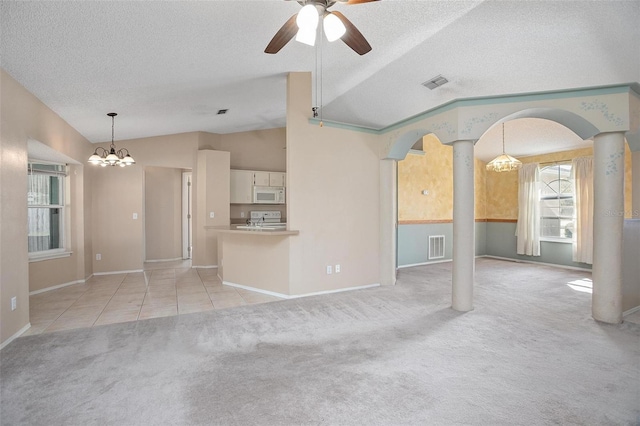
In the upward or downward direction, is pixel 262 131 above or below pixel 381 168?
above

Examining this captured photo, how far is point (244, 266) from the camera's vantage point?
4977 millimetres

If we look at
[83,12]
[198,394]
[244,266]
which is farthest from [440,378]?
[83,12]

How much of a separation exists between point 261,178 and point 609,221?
6.04m

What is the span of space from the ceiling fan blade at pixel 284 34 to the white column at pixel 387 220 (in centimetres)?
325

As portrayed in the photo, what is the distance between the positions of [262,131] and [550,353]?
264 inches

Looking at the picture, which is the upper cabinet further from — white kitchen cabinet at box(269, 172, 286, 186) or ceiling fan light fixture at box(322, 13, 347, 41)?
ceiling fan light fixture at box(322, 13, 347, 41)

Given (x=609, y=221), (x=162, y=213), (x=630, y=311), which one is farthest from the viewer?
(x=162, y=213)

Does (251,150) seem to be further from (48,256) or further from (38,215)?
(48,256)

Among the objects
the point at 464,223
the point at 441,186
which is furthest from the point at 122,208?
the point at 441,186

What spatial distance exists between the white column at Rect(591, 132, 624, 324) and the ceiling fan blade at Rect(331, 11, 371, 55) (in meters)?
3.09

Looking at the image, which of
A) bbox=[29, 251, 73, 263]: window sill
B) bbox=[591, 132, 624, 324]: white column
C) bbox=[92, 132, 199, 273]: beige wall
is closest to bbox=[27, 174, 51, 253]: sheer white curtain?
bbox=[29, 251, 73, 263]: window sill

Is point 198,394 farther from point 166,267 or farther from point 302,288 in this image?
point 166,267

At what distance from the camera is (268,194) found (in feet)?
24.0

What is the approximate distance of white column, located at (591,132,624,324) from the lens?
345cm
